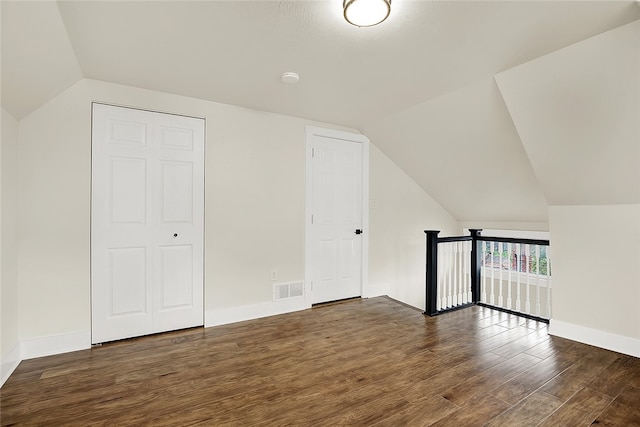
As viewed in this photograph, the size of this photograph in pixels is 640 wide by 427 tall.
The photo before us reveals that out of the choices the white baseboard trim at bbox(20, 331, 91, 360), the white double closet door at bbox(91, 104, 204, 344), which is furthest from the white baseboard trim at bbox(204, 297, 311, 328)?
the white baseboard trim at bbox(20, 331, 91, 360)

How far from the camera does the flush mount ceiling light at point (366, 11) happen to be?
66.9 inches

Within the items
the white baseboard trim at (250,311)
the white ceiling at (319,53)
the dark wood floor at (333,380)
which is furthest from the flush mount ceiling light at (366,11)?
the white baseboard trim at (250,311)

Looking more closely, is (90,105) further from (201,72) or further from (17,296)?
(17,296)

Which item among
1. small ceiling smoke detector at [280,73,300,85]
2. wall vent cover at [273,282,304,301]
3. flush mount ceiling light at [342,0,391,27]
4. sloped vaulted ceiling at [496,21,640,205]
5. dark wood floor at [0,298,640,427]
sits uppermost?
small ceiling smoke detector at [280,73,300,85]

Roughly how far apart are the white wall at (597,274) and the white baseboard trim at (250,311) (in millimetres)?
2749

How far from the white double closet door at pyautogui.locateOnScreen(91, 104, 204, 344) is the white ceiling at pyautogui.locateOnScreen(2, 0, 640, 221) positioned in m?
0.43

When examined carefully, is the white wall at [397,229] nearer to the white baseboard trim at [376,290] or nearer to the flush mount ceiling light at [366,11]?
the white baseboard trim at [376,290]

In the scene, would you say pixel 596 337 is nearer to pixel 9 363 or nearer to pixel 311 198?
pixel 311 198

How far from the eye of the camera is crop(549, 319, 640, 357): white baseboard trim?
2598 millimetres

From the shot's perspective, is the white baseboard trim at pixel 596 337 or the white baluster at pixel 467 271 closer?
the white baseboard trim at pixel 596 337


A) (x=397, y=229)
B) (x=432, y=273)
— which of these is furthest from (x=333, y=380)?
(x=397, y=229)

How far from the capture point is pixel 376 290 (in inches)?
175

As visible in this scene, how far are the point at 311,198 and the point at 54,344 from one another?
286cm

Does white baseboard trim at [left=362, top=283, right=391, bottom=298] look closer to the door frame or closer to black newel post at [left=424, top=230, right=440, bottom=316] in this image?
the door frame
